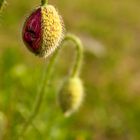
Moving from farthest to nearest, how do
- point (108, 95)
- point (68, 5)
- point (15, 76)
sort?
point (68, 5) → point (108, 95) → point (15, 76)

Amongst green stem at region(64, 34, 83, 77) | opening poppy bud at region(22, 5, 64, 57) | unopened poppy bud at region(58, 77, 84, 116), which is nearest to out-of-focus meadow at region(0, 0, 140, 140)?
opening poppy bud at region(22, 5, 64, 57)

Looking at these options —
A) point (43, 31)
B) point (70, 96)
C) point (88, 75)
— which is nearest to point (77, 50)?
point (70, 96)

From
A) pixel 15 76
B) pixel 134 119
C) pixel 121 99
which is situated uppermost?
pixel 121 99

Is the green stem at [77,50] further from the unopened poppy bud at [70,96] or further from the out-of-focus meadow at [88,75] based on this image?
the out-of-focus meadow at [88,75]

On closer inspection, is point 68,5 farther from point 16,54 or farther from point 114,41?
point 16,54

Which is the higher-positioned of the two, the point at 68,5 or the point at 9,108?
the point at 68,5

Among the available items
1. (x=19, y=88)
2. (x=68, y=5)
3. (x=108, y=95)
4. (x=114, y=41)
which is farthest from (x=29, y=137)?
(x=68, y=5)

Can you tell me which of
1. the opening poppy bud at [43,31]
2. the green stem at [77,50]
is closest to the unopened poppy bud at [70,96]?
the green stem at [77,50]
